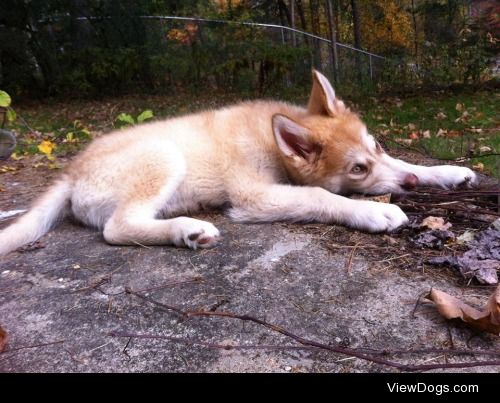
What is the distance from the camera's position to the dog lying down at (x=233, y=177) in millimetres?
2623

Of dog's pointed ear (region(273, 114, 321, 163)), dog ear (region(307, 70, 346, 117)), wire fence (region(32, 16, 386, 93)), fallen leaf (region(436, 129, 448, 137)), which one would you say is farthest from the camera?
wire fence (region(32, 16, 386, 93))

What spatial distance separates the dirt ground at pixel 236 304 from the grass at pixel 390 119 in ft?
7.35

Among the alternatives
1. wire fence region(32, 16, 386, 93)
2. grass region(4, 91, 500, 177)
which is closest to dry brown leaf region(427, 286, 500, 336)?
grass region(4, 91, 500, 177)

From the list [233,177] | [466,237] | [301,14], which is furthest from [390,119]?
[301,14]

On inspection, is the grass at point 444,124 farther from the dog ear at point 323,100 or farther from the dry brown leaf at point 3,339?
the dry brown leaf at point 3,339

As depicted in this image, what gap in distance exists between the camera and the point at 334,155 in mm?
2775

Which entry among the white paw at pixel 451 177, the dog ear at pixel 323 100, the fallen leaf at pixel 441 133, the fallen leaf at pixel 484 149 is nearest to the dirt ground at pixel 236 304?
the white paw at pixel 451 177

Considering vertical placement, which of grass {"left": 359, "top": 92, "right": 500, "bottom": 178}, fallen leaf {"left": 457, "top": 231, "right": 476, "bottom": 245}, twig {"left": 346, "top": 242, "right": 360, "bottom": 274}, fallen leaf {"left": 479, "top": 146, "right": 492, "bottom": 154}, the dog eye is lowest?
grass {"left": 359, "top": 92, "right": 500, "bottom": 178}

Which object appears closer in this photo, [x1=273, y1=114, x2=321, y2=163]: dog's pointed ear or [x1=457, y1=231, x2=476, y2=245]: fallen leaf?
[x1=457, y1=231, x2=476, y2=245]: fallen leaf

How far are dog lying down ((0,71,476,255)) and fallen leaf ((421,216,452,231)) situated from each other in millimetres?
289

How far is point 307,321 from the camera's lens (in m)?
1.65

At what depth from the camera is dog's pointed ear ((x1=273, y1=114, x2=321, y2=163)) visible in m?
2.72
